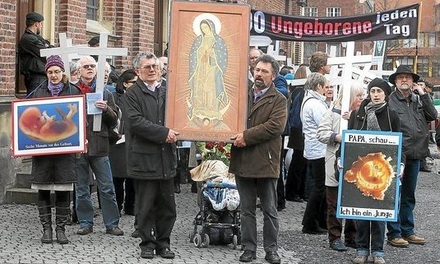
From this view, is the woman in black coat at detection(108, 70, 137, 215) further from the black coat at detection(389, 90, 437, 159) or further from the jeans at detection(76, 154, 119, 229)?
the black coat at detection(389, 90, 437, 159)

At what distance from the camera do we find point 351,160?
976 centimetres

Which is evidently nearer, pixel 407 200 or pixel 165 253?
pixel 165 253

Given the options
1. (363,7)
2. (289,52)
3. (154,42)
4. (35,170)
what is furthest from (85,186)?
(363,7)

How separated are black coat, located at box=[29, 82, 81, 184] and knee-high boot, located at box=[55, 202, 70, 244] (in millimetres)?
277

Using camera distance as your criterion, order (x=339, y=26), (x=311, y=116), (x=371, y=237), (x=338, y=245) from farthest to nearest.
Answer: (x=339, y=26) → (x=311, y=116) → (x=338, y=245) → (x=371, y=237)

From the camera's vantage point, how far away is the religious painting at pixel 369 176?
9.66m

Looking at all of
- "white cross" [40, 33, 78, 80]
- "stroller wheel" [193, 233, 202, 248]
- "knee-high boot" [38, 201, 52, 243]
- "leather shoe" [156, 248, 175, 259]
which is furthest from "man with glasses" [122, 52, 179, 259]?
"white cross" [40, 33, 78, 80]

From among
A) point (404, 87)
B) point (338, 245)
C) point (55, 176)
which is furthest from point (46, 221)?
point (404, 87)

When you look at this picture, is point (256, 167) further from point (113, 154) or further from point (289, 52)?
point (289, 52)

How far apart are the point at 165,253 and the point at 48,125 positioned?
1.90m

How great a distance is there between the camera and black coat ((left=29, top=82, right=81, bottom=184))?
10133mm

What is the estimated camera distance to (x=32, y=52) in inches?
518

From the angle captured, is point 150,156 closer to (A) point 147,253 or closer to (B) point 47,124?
(A) point 147,253

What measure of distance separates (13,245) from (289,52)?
2719 centimetres
